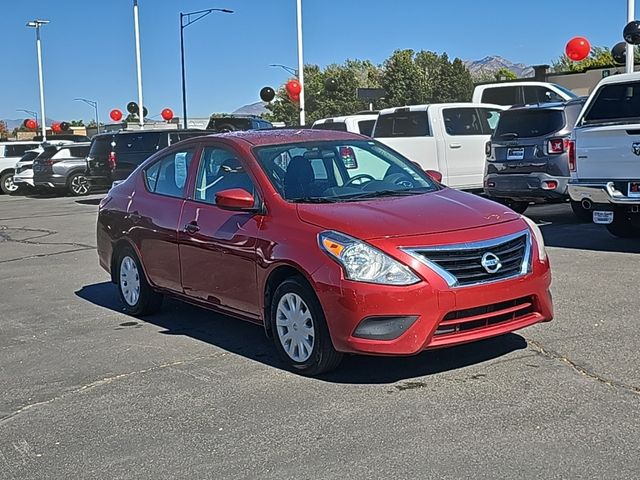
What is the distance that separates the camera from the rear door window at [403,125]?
50.7 feet

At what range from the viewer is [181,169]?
722 cm

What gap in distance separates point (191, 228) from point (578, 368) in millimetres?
3096

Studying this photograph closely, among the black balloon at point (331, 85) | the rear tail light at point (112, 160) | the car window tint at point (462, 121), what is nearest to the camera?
the car window tint at point (462, 121)

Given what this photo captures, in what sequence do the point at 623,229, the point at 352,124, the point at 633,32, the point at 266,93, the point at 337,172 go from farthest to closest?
the point at 266,93 → the point at 352,124 → the point at 633,32 → the point at 623,229 → the point at 337,172

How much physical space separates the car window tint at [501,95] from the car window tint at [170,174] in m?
13.0

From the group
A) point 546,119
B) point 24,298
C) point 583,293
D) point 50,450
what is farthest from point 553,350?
point 546,119

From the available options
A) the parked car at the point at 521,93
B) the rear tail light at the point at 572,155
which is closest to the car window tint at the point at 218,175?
the rear tail light at the point at 572,155

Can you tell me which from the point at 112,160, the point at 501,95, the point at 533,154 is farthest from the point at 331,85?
the point at 533,154

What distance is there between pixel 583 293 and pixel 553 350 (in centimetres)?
203

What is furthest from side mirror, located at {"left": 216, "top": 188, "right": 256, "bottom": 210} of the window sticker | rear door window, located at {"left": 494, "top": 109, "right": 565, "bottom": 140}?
rear door window, located at {"left": 494, "top": 109, "right": 565, "bottom": 140}

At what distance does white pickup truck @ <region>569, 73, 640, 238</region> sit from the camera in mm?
9445

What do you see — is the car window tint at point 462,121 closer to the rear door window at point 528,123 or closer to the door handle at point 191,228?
the rear door window at point 528,123

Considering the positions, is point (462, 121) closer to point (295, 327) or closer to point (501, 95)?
point (501, 95)

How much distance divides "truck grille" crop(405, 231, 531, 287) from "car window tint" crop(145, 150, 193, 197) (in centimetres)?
266
